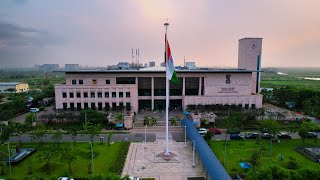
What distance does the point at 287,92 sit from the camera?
228 ft

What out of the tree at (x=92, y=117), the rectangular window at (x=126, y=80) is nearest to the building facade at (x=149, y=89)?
the rectangular window at (x=126, y=80)

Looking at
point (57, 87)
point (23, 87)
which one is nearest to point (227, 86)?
point (57, 87)

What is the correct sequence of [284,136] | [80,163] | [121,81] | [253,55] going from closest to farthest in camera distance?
[80,163] < [284,136] < [121,81] < [253,55]

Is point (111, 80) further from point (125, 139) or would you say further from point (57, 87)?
point (125, 139)

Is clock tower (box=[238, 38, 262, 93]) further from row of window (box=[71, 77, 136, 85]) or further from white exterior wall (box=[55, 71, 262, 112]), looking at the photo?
row of window (box=[71, 77, 136, 85])

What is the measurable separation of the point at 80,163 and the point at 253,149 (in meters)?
25.6

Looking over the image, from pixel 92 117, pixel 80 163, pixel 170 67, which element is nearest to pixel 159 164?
pixel 80 163

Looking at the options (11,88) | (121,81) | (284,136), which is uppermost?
(121,81)

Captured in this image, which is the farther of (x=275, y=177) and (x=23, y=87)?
(x=23, y=87)

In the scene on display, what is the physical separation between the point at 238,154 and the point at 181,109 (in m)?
31.4

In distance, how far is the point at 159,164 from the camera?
3253cm

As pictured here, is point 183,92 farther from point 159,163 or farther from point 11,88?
point 11,88

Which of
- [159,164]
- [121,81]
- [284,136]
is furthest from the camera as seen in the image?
[121,81]

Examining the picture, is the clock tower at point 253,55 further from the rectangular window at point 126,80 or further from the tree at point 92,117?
the tree at point 92,117
